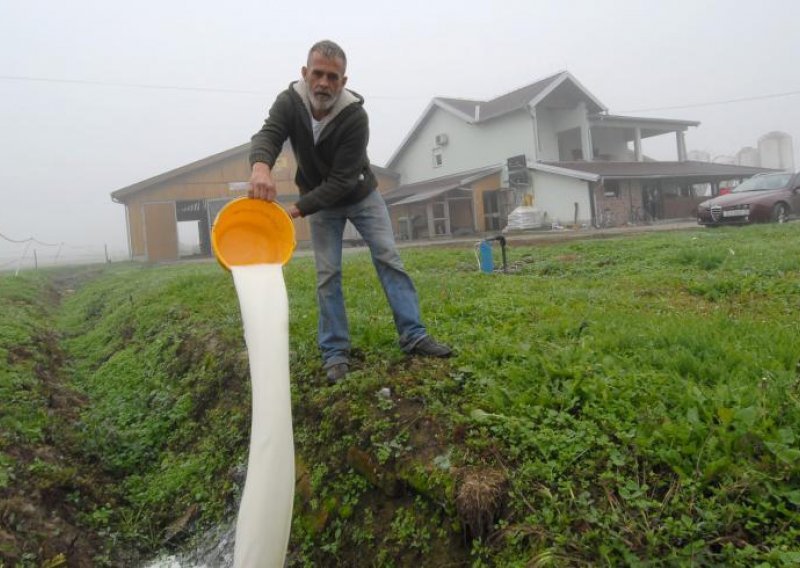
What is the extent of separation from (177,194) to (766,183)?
22.2 metres

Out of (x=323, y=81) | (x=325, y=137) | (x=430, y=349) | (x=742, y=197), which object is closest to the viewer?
(x=323, y=81)

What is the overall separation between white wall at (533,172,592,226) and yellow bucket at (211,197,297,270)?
67.6 feet

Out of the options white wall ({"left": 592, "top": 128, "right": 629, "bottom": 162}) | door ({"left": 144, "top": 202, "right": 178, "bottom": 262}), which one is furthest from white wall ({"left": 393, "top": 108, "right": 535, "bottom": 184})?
door ({"left": 144, "top": 202, "right": 178, "bottom": 262})

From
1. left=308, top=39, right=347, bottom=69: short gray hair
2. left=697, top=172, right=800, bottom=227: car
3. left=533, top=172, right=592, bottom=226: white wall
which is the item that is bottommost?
left=697, top=172, right=800, bottom=227: car

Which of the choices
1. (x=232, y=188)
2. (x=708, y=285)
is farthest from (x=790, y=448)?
(x=232, y=188)

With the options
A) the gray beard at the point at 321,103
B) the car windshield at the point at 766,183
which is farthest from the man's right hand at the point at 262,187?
the car windshield at the point at 766,183

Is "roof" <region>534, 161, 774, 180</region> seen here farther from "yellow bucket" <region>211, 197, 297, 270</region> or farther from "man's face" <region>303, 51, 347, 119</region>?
"yellow bucket" <region>211, 197, 297, 270</region>

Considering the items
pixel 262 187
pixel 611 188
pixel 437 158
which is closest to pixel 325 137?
pixel 262 187

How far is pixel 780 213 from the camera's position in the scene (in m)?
13.8

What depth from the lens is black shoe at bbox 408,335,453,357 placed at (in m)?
3.48

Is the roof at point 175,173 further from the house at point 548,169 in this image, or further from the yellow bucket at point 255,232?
the yellow bucket at point 255,232

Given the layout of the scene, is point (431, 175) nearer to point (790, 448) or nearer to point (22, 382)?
point (22, 382)

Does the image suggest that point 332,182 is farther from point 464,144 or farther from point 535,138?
point 464,144

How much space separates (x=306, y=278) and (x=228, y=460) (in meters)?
4.32
